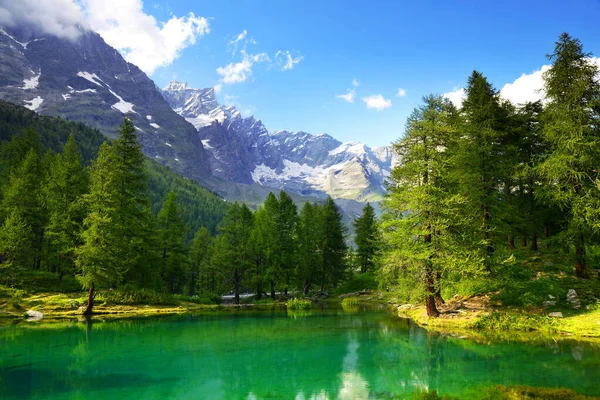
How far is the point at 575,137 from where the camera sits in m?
24.8

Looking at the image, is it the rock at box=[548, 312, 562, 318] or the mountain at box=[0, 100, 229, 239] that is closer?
the rock at box=[548, 312, 562, 318]

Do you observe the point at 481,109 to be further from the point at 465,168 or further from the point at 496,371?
the point at 496,371

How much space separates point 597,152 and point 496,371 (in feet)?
64.4

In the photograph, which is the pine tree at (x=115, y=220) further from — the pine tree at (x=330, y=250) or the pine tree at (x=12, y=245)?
the pine tree at (x=330, y=250)

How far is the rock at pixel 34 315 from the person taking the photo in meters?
28.9

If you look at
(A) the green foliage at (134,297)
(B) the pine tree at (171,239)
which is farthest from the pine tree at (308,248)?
(A) the green foliage at (134,297)

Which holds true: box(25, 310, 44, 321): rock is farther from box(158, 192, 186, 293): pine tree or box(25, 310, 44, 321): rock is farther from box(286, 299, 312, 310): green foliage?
box(286, 299, 312, 310): green foliage

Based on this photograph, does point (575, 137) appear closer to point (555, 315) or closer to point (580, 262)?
point (580, 262)

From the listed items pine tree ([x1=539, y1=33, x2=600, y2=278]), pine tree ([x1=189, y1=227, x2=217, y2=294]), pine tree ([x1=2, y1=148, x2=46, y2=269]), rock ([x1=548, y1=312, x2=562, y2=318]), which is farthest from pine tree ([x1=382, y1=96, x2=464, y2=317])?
pine tree ([x1=189, y1=227, x2=217, y2=294])

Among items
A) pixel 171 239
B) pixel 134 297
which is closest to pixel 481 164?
pixel 134 297

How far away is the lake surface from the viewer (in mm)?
12047

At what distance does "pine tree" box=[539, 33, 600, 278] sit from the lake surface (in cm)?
1124

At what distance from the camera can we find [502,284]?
25844 millimetres

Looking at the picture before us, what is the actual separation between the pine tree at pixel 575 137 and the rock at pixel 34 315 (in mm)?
40509
